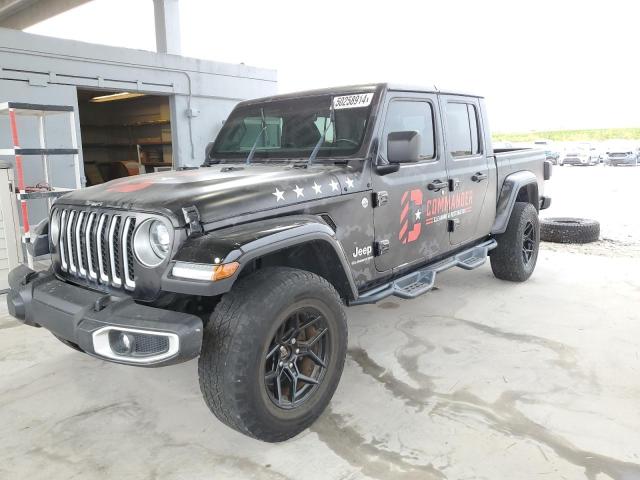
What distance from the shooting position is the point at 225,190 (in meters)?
2.39

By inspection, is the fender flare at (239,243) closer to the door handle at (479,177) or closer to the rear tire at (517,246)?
the door handle at (479,177)

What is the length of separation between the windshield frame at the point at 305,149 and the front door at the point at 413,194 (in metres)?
0.10

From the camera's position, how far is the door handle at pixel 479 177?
402 cm

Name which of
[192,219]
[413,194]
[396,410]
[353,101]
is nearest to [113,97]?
[353,101]

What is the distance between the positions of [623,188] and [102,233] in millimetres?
13609

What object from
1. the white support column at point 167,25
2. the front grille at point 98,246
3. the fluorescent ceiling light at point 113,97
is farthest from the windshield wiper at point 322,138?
the white support column at point 167,25

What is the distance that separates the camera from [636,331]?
3.63 meters

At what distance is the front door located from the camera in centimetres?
311

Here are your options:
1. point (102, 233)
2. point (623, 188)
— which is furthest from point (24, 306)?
point (623, 188)

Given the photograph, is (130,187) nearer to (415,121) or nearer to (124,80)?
(415,121)

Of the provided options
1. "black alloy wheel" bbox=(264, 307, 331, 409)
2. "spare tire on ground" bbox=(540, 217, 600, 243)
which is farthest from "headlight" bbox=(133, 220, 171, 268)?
"spare tire on ground" bbox=(540, 217, 600, 243)

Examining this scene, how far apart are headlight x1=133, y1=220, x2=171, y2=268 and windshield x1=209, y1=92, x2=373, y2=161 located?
123cm

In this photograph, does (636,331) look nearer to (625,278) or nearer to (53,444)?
(625,278)

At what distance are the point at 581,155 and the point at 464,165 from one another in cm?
2109
